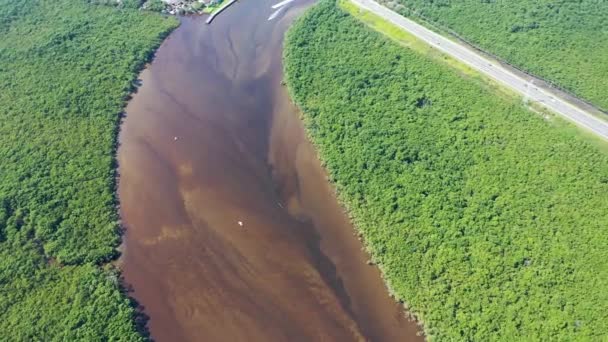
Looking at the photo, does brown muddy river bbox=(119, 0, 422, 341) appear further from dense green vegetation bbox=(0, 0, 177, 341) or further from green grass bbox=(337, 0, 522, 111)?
green grass bbox=(337, 0, 522, 111)

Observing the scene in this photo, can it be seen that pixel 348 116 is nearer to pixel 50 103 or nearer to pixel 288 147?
pixel 288 147

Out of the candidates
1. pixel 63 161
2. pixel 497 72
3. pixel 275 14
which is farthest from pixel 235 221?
pixel 275 14

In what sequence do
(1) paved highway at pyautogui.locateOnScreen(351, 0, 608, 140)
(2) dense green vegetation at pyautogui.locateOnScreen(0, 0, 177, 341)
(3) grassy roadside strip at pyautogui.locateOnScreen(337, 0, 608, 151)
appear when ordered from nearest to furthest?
(2) dense green vegetation at pyautogui.locateOnScreen(0, 0, 177, 341), (3) grassy roadside strip at pyautogui.locateOnScreen(337, 0, 608, 151), (1) paved highway at pyautogui.locateOnScreen(351, 0, 608, 140)

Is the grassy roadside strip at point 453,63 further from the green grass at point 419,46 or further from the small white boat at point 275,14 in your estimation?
the small white boat at point 275,14

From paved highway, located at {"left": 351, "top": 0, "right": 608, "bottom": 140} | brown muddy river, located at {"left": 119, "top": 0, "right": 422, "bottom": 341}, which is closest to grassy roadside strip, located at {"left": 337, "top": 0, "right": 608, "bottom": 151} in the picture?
paved highway, located at {"left": 351, "top": 0, "right": 608, "bottom": 140}

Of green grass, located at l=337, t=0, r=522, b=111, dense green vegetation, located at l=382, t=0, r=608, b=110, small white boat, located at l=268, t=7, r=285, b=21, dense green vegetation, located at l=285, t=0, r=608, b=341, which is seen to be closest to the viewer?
dense green vegetation, located at l=285, t=0, r=608, b=341
